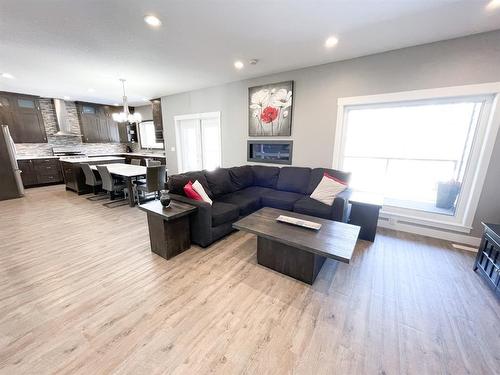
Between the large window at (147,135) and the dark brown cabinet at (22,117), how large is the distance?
2725 millimetres

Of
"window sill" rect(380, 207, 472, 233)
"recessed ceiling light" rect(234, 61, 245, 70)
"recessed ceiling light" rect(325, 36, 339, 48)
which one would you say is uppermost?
"recessed ceiling light" rect(234, 61, 245, 70)

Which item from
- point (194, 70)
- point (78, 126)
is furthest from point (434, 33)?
point (78, 126)

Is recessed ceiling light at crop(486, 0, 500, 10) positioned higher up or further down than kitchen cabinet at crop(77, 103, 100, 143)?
higher up

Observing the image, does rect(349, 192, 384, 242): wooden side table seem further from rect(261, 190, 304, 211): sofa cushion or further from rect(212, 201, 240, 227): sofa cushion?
rect(212, 201, 240, 227): sofa cushion

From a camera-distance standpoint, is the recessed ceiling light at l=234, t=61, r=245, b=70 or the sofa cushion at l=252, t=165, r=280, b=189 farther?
the sofa cushion at l=252, t=165, r=280, b=189

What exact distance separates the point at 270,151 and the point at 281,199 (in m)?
1.43

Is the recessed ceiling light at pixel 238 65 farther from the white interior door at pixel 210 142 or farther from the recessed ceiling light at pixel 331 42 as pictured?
the white interior door at pixel 210 142

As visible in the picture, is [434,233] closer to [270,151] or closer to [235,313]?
[270,151]

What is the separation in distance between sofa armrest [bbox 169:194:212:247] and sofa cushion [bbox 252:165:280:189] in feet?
5.91

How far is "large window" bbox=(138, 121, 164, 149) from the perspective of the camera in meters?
7.65

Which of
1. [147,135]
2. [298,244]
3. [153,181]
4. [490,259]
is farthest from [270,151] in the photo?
[147,135]

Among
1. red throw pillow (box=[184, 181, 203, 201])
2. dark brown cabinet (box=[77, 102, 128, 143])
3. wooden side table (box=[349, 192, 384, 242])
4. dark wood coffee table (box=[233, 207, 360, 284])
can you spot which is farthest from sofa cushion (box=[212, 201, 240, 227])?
dark brown cabinet (box=[77, 102, 128, 143])

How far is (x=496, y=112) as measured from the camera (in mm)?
2469

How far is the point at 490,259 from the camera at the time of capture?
1992 millimetres
